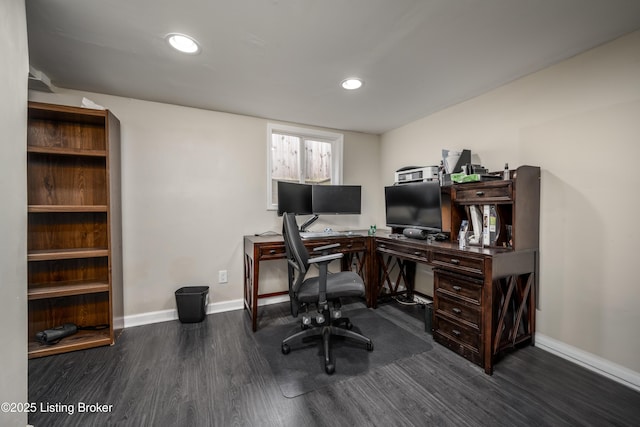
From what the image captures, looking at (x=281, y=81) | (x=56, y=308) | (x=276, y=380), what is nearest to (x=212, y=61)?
(x=281, y=81)

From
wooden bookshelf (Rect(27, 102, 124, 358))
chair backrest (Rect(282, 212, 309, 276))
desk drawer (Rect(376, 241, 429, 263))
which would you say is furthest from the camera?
desk drawer (Rect(376, 241, 429, 263))

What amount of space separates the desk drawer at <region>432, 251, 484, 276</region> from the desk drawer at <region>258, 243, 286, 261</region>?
138 centimetres

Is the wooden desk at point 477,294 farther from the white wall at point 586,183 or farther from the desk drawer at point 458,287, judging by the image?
the white wall at point 586,183

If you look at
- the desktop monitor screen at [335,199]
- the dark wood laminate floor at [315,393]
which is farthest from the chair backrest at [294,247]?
the desktop monitor screen at [335,199]

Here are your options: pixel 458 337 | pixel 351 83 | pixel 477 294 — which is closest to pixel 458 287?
pixel 477 294

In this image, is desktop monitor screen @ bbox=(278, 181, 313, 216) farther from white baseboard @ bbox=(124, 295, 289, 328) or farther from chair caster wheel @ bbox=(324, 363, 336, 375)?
chair caster wheel @ bbox=(324, 363, 336, 375)

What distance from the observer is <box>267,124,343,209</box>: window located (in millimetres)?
3045

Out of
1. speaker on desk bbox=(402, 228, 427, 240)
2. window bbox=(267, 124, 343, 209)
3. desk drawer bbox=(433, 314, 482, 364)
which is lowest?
desk drawer bbox=(433, 314, 482, 364)

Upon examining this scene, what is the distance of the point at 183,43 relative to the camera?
160 centimetres

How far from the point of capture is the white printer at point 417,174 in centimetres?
256

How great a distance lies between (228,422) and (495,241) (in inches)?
88.2

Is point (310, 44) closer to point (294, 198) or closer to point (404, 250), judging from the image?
point (294, 198)

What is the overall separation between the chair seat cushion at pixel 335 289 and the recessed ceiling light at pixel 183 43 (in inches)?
71.9

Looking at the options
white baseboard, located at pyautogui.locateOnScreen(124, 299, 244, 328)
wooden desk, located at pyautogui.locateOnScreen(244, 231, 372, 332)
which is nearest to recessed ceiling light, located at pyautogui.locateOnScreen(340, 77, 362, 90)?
wooden desk, located at pyautogui.locateOnScreen(244, 231, 372, 332)
